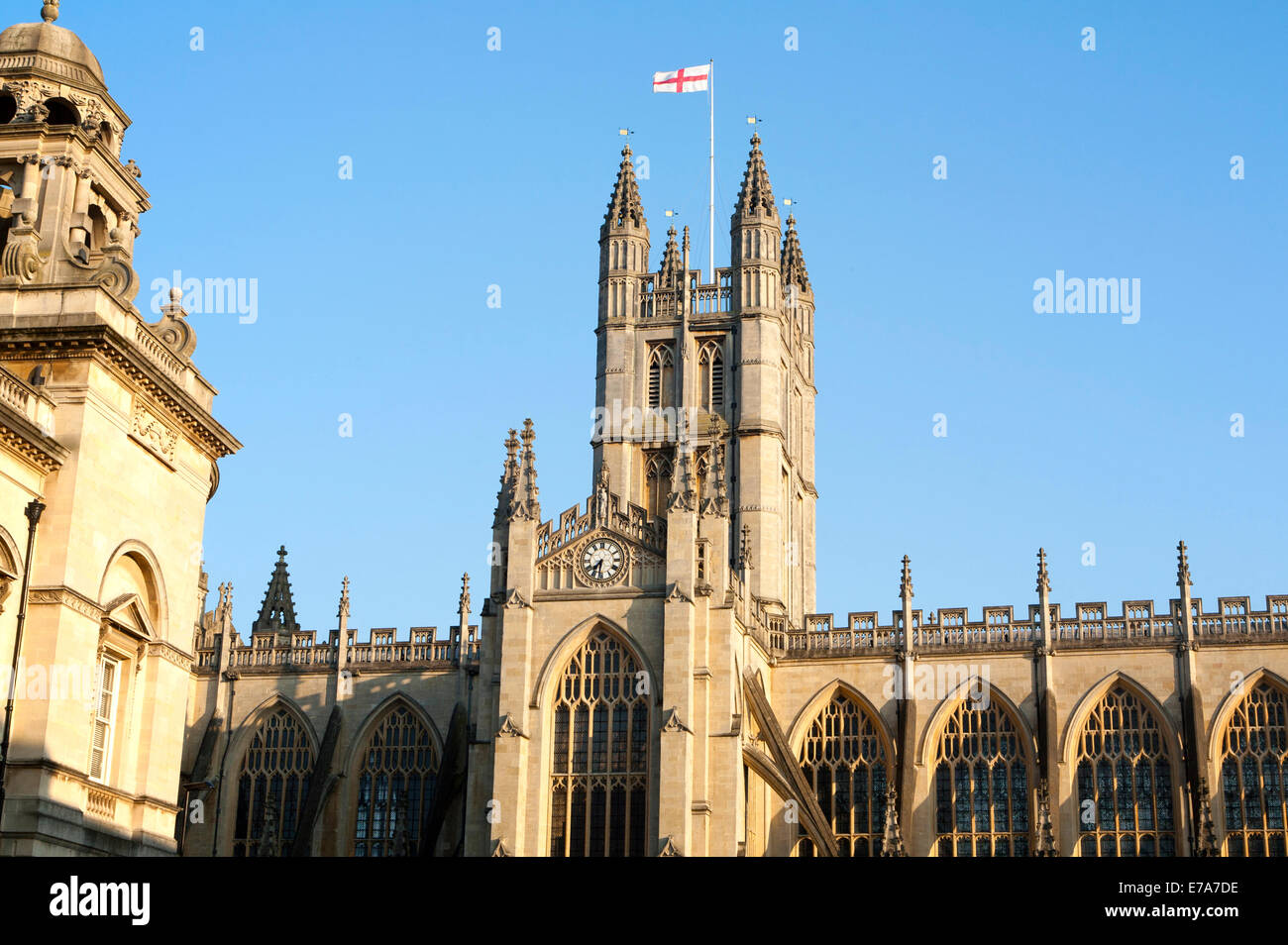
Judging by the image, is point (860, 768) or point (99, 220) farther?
point (860, 768)

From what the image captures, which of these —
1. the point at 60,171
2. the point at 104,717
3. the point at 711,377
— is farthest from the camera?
the point at 711,377

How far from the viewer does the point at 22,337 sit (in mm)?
33062

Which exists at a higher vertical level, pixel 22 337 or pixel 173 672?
pixel 22 337

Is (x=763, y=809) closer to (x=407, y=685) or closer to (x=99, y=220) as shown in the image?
(x=407, y=685)

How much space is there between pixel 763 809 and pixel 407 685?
13.8m

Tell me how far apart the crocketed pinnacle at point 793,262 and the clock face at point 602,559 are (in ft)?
85.8

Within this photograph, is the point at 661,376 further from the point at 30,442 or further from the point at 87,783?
the point at 30,442

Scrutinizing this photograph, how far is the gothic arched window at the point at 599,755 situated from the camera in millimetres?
52312

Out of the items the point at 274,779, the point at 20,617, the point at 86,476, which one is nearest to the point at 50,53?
the point at 86,476

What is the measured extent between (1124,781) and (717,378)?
79.7 ft

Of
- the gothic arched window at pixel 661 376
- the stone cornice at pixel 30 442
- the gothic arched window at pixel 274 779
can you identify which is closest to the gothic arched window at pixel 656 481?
the gothic arched window at pixel 661 376

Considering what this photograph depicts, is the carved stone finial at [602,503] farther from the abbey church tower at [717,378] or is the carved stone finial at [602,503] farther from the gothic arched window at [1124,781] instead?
the gothic arched window at [1124,781]

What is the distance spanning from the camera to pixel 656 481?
231 ft
